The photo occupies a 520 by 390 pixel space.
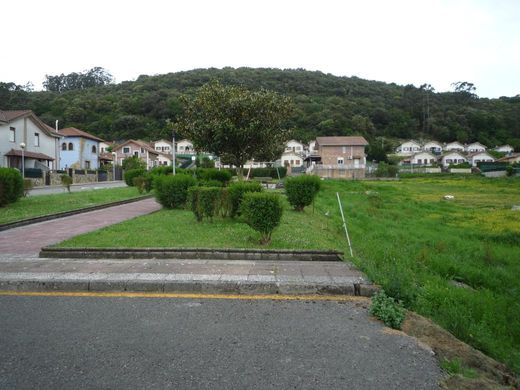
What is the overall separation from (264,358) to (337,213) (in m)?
13.8

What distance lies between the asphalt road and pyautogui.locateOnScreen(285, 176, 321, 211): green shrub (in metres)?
10.5

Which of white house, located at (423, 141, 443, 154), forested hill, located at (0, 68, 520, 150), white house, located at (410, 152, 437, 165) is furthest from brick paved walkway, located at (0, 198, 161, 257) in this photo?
white house, located at (423, 141, 443, 154)

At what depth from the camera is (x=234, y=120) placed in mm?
22781

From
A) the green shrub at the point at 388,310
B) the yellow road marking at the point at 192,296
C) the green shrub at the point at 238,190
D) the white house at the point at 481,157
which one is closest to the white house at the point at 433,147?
the white house at the point at 481,157

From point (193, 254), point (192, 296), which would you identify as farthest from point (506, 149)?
point (192, 296)

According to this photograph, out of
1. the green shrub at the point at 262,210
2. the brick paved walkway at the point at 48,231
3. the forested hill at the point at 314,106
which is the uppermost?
the forested hill at the point at 314,106

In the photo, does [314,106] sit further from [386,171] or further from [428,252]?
[428,252]

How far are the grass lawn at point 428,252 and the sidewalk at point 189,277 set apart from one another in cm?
57

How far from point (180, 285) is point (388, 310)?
9.00ft

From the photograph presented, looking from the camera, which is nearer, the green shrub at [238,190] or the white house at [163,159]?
the green shrub at [238,190]

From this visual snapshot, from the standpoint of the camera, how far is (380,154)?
84.8m

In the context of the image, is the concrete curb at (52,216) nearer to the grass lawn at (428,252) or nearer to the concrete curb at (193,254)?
the grass lawn at (428,252)

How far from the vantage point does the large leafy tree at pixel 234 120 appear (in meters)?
22.4

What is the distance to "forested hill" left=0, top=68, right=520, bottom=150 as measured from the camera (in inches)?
3442
